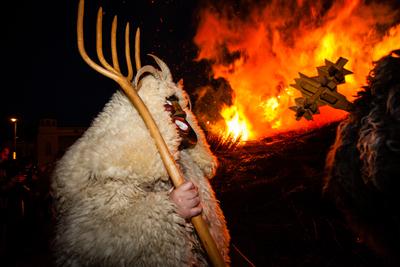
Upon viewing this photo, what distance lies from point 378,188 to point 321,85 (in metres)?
1.92

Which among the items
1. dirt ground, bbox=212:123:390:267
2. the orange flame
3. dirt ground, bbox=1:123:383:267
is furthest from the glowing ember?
dirt ground, bbox=1:123:383:267

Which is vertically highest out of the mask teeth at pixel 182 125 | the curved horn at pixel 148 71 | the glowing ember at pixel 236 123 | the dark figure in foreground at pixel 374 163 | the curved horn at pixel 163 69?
the glowing ember at pixel 236 123

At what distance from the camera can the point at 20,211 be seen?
5.96 metres

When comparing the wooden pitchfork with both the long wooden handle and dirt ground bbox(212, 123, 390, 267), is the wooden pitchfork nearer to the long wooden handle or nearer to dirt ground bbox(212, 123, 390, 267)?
the long wooden handle

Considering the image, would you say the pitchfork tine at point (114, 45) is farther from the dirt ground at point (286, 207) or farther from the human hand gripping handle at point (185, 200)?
the dirt ground at point (286, 207)

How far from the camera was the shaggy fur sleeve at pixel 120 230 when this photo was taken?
1386 millimetres

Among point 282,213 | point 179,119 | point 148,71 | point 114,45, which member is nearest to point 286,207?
point 282,213

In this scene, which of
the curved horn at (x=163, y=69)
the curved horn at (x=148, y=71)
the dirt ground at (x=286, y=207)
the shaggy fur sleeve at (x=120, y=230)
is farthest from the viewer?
the dirt ground at (x=286, y=207)

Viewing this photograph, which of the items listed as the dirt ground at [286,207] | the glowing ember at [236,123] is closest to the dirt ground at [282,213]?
the dirt ground at [286,207]

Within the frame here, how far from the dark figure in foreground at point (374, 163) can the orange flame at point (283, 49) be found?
869 cm

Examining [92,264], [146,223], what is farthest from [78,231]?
[146,223]

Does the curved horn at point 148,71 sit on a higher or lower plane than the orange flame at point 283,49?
lower

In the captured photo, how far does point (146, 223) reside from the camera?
146 cm

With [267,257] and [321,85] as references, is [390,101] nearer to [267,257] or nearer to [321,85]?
[321,85]
